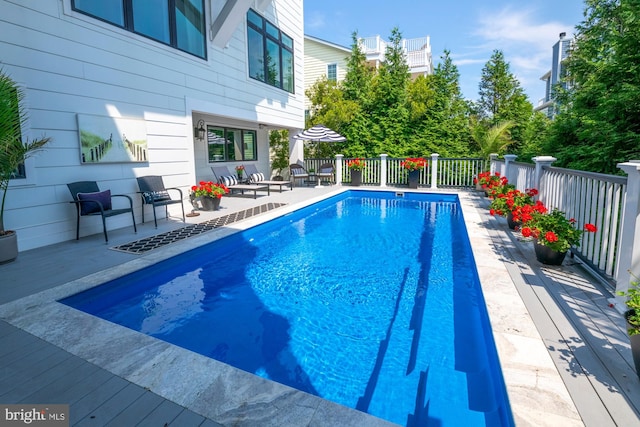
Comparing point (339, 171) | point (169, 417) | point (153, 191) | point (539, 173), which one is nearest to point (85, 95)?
point (153, 191)

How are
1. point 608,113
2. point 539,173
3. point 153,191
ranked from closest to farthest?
point 539,173 → point 608,113 → point 153,191

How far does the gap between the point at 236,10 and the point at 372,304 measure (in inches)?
281

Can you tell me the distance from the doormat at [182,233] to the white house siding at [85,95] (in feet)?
3.76

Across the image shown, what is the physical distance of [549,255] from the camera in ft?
12.2

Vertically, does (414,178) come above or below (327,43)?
below

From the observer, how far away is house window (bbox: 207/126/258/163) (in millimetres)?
10148

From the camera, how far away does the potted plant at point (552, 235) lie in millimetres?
3529

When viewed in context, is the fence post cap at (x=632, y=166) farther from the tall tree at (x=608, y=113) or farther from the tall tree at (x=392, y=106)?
the tall tree at (x=392, y=106)

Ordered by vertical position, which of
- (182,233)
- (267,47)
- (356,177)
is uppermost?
(267,47)

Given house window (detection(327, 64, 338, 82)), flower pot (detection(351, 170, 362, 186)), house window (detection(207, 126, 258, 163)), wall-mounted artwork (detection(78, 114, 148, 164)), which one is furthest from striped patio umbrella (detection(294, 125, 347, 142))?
wall-mounted artwork (detection(78, 114, 148, 164))

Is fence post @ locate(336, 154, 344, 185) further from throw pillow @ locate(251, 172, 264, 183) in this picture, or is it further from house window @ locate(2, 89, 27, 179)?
house window @ locate(2, 89, 27, 179)

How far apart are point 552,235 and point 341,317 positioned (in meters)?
2.37

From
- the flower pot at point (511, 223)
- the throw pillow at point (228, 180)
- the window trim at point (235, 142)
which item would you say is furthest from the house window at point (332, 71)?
the flower pot at point (511, 223)

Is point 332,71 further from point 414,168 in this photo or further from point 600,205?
point 600,205
